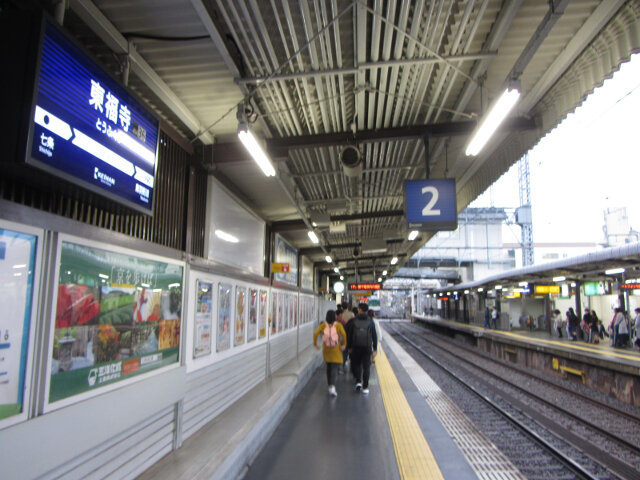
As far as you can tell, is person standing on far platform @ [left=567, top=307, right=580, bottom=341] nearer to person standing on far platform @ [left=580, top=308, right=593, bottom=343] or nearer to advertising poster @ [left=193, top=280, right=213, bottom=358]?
person standing on far platform @ [left=580, top=308, right=593, bottom=343]

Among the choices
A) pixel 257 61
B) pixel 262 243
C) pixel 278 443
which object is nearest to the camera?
pixel 257 61

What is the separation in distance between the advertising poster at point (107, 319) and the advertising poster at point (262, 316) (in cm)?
388

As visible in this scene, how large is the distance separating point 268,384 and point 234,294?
2.14 meters

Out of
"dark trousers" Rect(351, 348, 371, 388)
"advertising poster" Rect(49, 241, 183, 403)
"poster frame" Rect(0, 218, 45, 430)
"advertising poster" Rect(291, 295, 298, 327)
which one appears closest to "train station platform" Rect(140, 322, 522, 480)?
"dark trousers" Rect(351, 348, 371, 388)

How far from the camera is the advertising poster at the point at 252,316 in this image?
24.5 ft

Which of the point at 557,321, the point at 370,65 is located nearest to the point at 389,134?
the point at 370,65

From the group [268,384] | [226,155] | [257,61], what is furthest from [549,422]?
[257,61]

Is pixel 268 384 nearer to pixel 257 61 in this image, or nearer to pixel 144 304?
pixel 144 304

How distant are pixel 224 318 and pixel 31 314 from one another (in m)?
3.57

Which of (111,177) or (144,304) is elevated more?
(111,177)

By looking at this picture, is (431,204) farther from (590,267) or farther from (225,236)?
(590,267)

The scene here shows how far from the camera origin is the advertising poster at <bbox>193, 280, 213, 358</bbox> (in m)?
5.05

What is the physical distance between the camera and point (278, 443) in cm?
501

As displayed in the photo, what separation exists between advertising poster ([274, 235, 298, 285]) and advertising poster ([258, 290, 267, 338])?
160 centimetres
